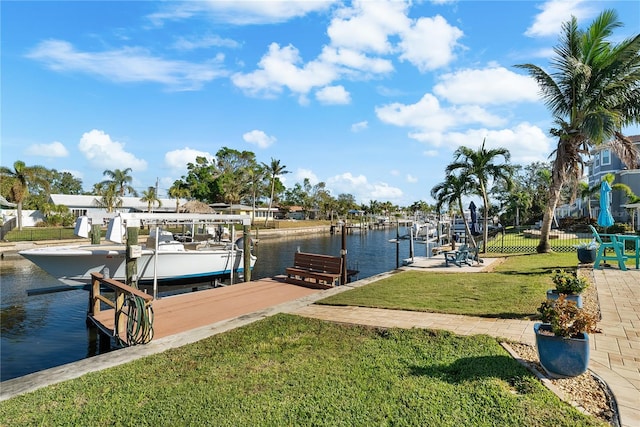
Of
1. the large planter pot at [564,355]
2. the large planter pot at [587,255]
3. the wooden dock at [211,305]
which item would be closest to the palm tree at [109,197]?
the wooden dock at [211,305]

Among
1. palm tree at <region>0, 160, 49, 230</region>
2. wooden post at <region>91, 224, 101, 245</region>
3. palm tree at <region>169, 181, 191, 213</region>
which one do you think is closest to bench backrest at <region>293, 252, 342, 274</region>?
wooden post at <region>91, 224, 101, 245</region>

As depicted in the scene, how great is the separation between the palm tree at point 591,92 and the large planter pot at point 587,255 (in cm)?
404

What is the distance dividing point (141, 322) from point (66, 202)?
52745 mm

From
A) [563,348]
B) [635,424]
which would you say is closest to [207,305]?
[563,348]

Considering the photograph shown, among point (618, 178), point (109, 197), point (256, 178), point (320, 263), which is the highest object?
point (256, 178)

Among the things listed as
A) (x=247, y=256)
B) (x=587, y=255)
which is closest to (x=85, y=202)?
(x=247, y=256)

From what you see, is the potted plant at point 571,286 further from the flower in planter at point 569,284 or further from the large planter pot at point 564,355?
the large planter pot at point 564,355

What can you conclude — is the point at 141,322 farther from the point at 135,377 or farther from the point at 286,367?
the point at 286,367

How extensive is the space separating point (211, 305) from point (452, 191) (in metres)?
13.8

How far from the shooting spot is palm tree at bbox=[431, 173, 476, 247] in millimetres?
17922

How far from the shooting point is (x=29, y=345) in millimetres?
8398

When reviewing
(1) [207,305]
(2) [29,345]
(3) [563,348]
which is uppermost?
(3) [563,348]

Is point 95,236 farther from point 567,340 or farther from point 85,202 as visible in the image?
point 85,202

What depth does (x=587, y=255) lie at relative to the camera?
11.4 m
